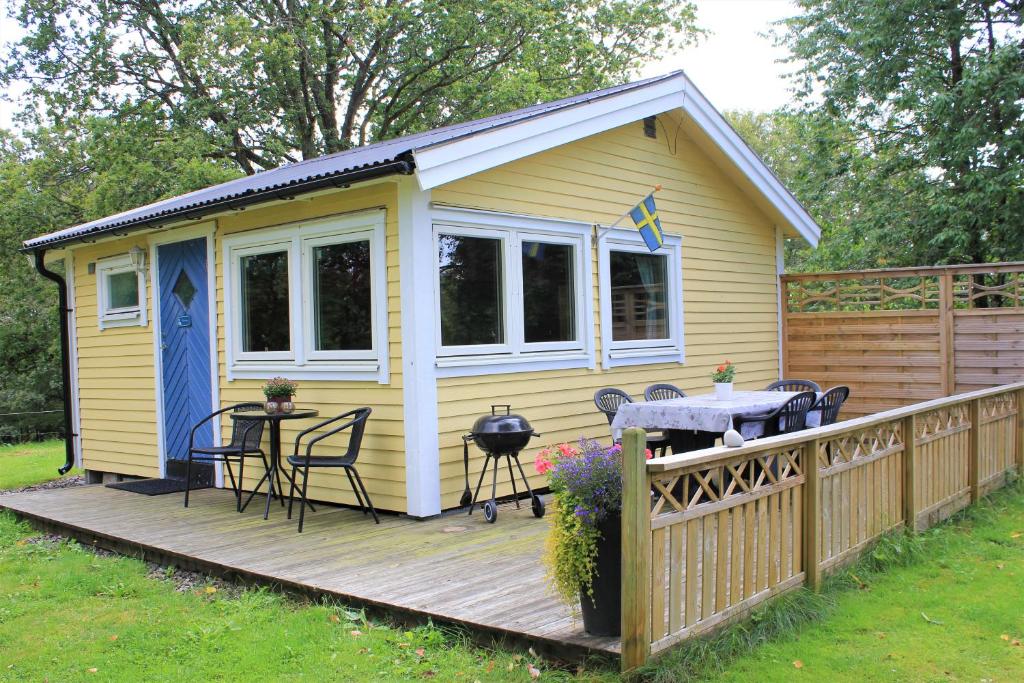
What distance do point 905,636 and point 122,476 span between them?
7.60m

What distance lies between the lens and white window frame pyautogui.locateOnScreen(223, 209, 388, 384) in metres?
6.29

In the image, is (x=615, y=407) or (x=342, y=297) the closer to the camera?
(x=342, y=297)

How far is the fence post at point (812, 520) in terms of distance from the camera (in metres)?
4.28

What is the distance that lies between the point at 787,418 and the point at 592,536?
127 inches

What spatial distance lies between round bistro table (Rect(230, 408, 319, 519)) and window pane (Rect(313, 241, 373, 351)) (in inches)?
23.4

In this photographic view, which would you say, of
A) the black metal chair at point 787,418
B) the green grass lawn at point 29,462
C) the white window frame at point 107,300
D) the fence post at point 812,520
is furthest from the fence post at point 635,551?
the green grass lawn at point 29,462

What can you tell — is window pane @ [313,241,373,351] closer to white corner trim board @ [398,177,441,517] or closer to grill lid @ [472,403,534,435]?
white corner trim board @ [398,177,441,517]

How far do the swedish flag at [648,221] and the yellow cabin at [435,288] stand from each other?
46 cm

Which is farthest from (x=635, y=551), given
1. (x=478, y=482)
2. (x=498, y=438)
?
(x=478, y=482)

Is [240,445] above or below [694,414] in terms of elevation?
Answer: below

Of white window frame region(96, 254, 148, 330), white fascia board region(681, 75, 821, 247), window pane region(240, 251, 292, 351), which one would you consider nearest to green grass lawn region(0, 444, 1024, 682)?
window pane region(240, 251, 292, 351)

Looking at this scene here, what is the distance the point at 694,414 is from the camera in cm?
607

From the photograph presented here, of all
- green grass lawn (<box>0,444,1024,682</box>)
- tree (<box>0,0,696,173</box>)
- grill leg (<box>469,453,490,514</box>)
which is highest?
tree (<box>0,0,696,173</box>)

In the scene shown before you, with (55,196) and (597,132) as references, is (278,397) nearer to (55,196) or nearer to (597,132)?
(597,132)
